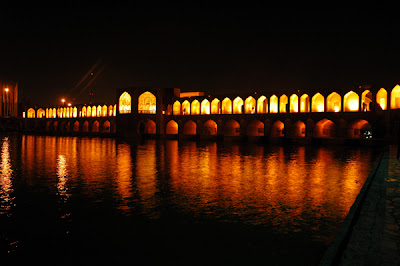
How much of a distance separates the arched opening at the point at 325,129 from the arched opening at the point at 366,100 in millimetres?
2985

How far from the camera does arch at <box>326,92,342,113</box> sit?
28334mm

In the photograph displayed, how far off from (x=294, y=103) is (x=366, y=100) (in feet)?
18.8

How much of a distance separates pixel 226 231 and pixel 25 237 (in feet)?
8.19

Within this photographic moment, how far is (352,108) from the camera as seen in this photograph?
27891 mm

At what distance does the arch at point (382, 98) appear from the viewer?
26.0 meters

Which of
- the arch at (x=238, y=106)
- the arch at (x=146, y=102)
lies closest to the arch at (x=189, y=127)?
the arch at (x=146, y=102)

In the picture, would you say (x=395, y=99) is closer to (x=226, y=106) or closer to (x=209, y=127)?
(x=226, y=106)

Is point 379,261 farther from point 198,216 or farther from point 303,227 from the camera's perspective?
point 198,216

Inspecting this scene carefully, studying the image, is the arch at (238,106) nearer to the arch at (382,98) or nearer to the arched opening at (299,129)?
the arched opening at (299,129)

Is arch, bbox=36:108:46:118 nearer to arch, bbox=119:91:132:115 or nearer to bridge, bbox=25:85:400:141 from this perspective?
bridge, bbox=25:85:400:141

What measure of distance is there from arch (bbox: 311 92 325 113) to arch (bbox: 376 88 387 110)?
176 inches

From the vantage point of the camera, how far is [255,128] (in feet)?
111

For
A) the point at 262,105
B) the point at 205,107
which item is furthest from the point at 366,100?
the point at 205,107

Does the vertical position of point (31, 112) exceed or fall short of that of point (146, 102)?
it falls short
